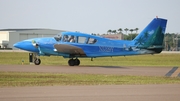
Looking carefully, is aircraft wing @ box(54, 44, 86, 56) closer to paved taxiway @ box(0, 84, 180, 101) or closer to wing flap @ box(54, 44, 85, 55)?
wing flap @ box(54, 44, 85, 55)

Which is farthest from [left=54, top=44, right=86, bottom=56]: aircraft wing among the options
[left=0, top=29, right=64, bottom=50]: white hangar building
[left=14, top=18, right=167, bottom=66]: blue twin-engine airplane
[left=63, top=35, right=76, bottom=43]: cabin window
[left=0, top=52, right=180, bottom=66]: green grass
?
[left=0, top=29, right=64, bottom=50]: white hangar building

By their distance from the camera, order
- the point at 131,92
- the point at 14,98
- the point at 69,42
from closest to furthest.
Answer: the point at 14,98 < the point at 131,92 < the point at 69,42

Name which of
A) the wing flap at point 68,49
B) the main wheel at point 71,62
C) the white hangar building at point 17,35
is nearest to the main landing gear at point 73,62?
the main wheel at point 71,62

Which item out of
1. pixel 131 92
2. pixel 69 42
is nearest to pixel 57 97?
pixel 131 92

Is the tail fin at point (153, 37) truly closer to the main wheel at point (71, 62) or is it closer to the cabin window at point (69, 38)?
the cabin window at point (69, 38)

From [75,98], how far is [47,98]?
3.04 ft

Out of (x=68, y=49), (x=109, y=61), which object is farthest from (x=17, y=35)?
(x=68, y=49)

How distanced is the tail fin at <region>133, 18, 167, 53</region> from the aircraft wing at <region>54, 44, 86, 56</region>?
4472 mm

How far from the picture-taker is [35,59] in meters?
31.0

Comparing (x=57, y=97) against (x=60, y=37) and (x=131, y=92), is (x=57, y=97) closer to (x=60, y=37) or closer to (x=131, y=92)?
(x=131, y=92)

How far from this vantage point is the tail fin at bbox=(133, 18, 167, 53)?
2939 cm

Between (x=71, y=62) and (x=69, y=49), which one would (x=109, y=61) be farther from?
(x=69, y=49)

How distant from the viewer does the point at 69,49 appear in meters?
29.3

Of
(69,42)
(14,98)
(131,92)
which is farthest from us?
(69,42)
